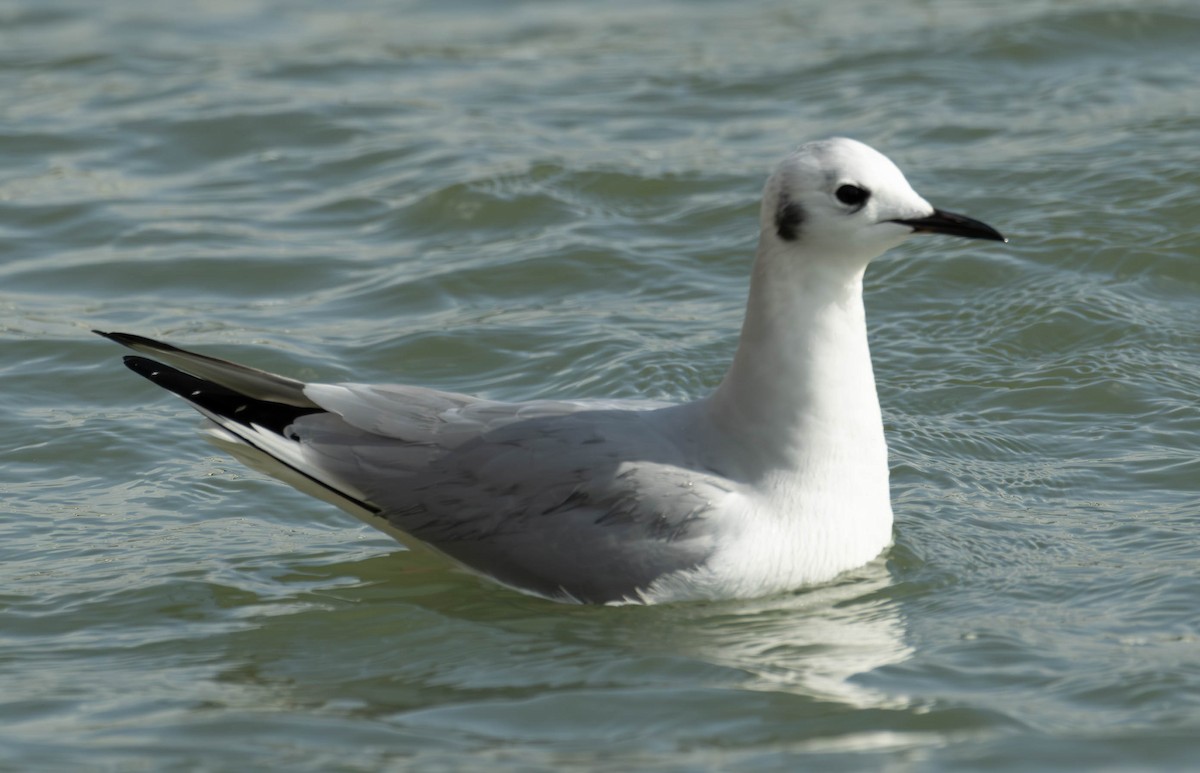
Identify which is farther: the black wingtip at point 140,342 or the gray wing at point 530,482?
the black wingtip at point 140,342

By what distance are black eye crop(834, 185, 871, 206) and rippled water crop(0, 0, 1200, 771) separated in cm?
127

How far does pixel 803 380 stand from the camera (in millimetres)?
6066

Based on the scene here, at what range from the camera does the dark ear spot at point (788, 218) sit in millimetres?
5918

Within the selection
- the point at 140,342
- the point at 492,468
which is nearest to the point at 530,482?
the point at 492,468

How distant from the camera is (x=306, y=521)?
7.23 metres

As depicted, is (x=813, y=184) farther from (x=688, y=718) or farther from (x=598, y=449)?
(x=688, y=718)

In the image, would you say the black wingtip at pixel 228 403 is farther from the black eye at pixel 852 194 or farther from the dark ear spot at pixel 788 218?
the black eye at pixel 852 194

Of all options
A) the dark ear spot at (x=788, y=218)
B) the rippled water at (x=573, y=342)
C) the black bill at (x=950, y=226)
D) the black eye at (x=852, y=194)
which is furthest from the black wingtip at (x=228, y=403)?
the black bill at (x=950, y=226)

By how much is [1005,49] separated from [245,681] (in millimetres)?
8407

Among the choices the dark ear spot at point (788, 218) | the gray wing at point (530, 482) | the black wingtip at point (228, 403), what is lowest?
the gray wing at point (530, 482)

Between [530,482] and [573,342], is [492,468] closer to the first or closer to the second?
[530,482]

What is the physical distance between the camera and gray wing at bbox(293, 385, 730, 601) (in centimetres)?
596

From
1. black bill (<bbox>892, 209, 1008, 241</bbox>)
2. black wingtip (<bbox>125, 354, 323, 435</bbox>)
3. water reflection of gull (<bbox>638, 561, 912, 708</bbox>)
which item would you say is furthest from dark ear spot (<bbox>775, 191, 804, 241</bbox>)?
black wingtip (<bbox>125, 354, 323, 435</bbox>)

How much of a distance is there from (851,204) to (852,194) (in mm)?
31
